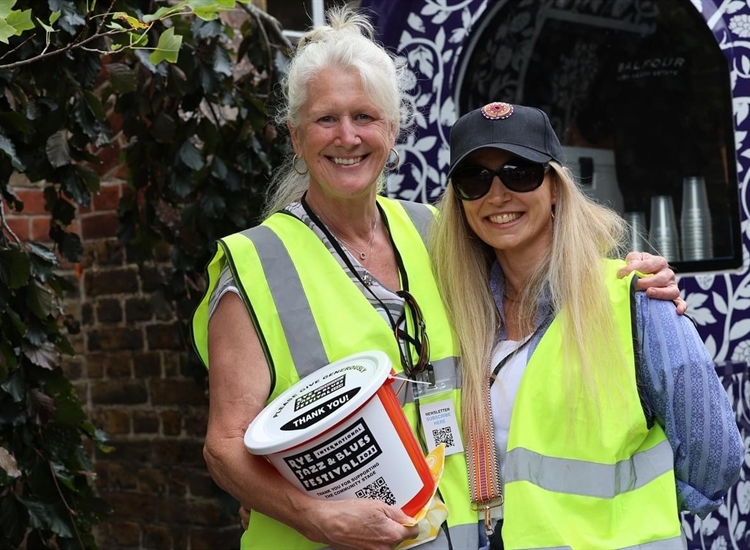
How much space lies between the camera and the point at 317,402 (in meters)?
2.10

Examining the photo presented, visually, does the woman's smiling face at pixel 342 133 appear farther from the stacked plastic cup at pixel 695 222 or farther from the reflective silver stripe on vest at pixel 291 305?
the stacked plastic cup at pixel 695 222

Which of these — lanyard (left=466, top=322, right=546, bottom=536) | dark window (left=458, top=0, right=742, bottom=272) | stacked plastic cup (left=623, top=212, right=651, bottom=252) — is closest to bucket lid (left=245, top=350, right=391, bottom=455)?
lanyard (left=466, top=322, right=546, bottom=536)

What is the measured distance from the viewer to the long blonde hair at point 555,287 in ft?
7.07

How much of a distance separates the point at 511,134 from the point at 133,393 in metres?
2.81

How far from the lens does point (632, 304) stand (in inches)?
85.3

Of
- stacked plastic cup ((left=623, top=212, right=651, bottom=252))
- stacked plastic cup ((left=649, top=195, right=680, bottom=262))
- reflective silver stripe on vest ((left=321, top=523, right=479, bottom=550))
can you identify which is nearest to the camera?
reflective silver stripe on vest ((left=321, top=523, right=479, bottom=550))

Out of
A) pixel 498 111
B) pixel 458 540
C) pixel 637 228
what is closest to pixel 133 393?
pixel 637 228

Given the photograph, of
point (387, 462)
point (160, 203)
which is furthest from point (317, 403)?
point (160, 203)

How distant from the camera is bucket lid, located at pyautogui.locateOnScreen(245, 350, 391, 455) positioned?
79.7 inches

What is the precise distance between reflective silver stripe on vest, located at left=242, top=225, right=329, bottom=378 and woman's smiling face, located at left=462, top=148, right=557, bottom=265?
0.42 m

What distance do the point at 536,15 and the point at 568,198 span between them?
1628 millimetres

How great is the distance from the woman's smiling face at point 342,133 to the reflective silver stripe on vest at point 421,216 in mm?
250

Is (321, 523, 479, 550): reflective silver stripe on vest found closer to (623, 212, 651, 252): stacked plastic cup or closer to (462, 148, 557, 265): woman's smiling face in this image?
(462, 148, 557, 265): woman's smiling face

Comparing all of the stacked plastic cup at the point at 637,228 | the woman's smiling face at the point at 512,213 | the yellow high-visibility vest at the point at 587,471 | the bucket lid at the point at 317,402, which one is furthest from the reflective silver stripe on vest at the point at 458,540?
the stacked plastic cup at the point at 637,228
